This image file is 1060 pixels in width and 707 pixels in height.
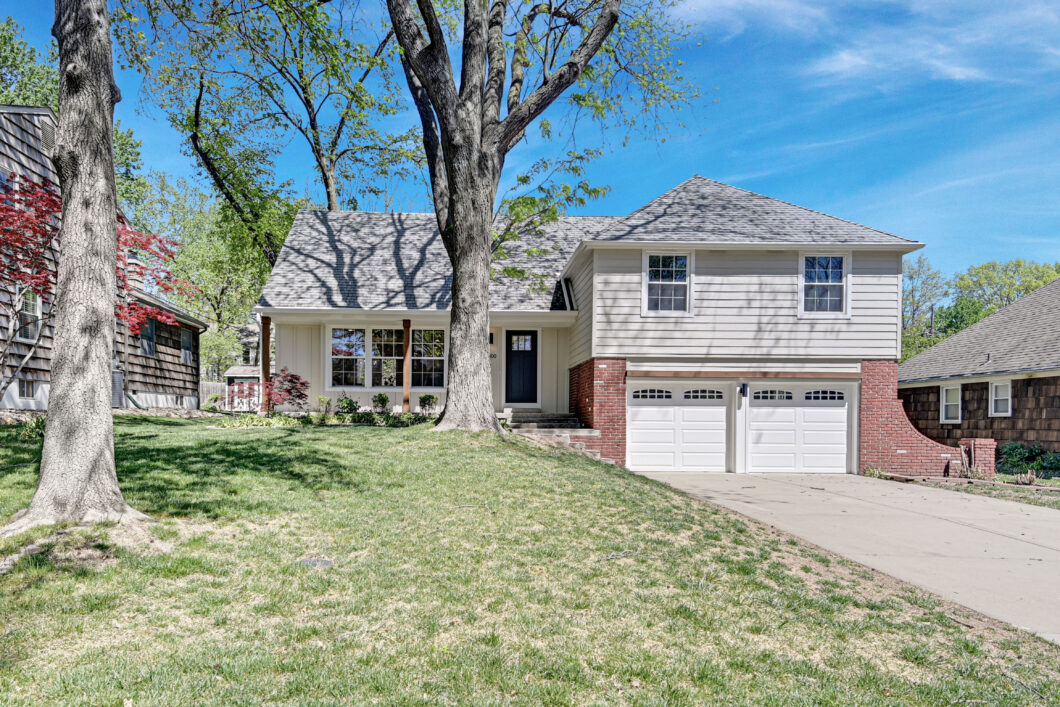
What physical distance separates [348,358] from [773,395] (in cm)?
1075

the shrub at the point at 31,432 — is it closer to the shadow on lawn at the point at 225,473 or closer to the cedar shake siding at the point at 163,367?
the shadow on lawn at the point at 225,473

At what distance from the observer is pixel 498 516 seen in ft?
19.9

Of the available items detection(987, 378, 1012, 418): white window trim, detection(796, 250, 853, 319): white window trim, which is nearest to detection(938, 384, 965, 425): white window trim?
detection(987, 378, 1012, 418): white window trim

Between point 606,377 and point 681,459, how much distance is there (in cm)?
259

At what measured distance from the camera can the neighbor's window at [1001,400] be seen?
15830 millimetres

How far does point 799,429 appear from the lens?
44.9 feet

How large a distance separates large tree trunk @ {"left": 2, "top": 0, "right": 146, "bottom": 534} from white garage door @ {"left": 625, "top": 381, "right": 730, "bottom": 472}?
10.4 metres

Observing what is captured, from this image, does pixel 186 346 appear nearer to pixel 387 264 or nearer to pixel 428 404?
pixel 387 264

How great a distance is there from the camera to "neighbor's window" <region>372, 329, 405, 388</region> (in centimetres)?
1616

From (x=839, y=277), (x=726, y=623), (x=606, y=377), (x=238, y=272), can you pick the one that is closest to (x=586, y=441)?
(x=606, y=377)

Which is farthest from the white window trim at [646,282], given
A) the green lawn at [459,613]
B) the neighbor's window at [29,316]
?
the neighbor's window at [29,316]

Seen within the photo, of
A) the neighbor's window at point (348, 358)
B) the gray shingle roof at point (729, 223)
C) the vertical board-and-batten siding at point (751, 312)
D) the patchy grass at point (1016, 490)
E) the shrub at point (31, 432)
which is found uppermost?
→ the gray shingle roof at point (729, 223)

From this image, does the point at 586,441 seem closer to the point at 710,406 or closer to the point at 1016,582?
the point at 710,406

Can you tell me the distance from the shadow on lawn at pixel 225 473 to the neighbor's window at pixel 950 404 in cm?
1798
